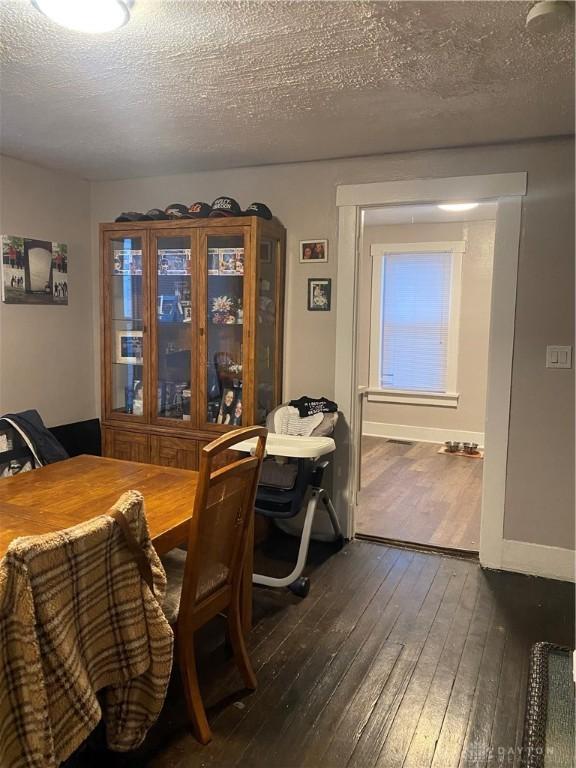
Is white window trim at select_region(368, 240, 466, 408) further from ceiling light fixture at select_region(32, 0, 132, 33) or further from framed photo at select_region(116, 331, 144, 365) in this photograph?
ceiling light fixture at select_region(32, 0, 132, 33)

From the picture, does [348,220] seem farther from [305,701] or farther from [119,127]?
[305,701]

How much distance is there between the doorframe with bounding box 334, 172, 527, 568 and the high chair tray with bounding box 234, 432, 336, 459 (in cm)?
58

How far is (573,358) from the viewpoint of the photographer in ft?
9.78

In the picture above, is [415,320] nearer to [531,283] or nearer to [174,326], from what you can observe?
[531,283]

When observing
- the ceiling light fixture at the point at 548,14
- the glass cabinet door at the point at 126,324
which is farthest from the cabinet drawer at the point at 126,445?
the ceiling light fixture at the point at 548,14

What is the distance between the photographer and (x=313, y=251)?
3.52 m

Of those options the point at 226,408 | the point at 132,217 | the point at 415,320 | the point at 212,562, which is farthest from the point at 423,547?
the point at 415,320

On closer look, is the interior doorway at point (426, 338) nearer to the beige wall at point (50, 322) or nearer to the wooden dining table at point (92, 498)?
the beige wall at point (50, 322)

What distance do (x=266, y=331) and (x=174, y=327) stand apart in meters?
0.61

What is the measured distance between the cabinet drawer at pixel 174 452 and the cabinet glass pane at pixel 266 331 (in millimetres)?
480

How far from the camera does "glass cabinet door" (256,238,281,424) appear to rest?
3448mm

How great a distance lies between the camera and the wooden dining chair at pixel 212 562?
5.98 ft

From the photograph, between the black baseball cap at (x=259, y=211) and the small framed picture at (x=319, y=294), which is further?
the small framed picture at (x=319, y=294)

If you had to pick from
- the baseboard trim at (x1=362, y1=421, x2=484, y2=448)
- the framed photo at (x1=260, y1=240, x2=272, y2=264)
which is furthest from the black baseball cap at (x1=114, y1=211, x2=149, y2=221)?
the baseboard trim at (x1=362, y1=421, x2=484, y2=448)
